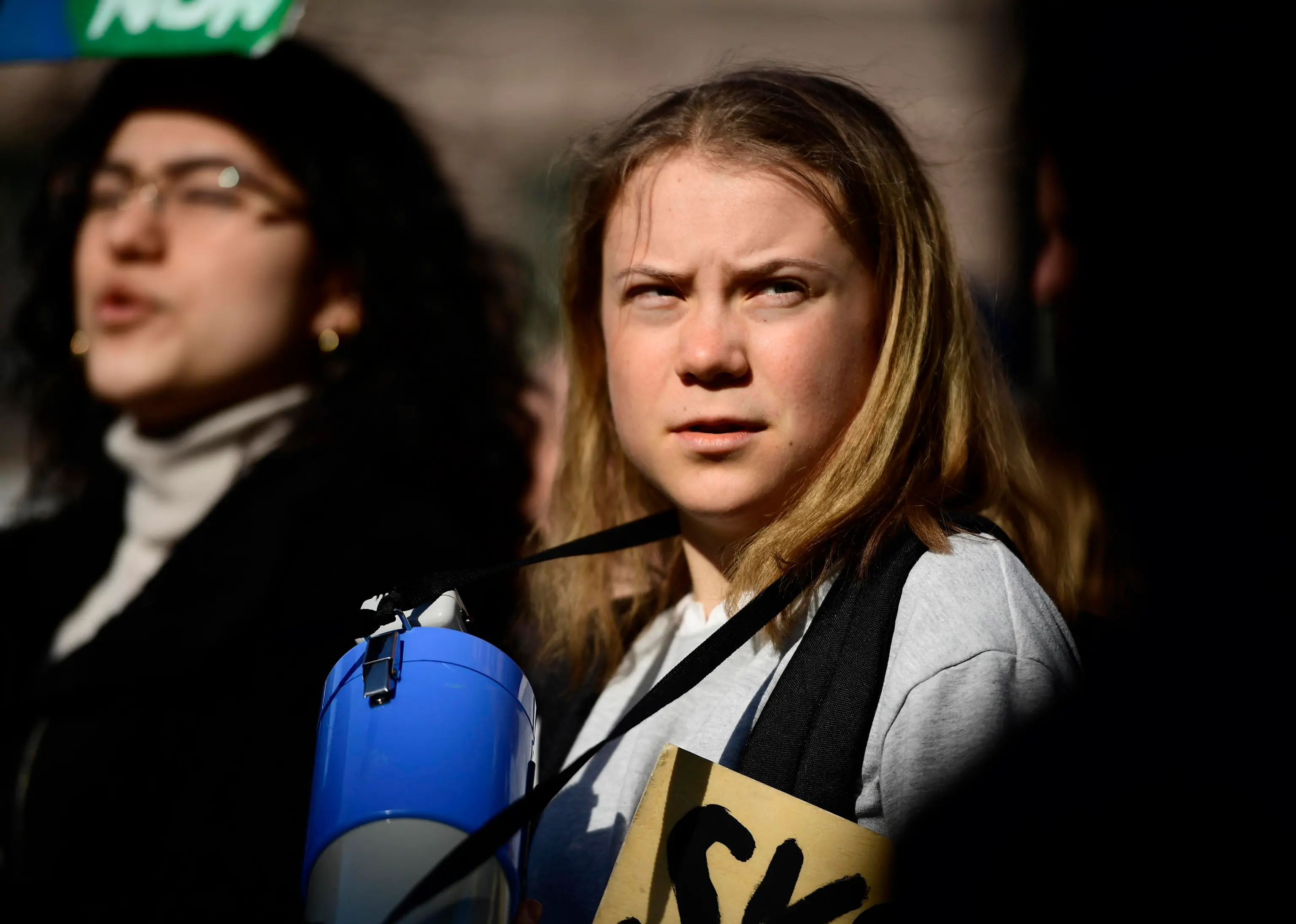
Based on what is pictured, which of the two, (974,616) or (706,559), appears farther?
(706,559)

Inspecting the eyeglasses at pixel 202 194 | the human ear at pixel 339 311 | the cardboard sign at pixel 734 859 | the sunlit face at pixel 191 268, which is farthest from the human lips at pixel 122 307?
the cardboard sign at pixel 734 859

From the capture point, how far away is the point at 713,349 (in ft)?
3.90

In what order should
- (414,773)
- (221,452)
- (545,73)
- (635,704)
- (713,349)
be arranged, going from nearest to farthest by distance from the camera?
(414,773), (713,349), (635,704), (221,452), (545,73)

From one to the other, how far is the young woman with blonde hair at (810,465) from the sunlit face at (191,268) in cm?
81

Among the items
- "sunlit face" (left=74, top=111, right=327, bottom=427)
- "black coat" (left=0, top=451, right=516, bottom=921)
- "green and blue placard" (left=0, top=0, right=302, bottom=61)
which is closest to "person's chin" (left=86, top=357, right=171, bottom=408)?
"sunlit face" (left=74, top=111, right=327, bottom=427)

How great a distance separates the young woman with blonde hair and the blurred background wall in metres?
0.78

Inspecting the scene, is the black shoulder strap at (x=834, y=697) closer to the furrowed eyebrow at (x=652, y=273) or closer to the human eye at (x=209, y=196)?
the furrowed eyebrow at (x=652, y=273)

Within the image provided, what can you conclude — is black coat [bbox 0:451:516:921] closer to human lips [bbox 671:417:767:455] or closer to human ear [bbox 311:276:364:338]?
human ear [bbox 311:276:364:338]

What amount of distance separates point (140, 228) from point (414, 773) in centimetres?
135

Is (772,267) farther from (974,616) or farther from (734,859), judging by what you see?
(734,859)

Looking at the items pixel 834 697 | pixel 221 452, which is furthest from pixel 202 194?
pixel 834 697

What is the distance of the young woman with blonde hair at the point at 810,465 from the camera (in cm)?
106

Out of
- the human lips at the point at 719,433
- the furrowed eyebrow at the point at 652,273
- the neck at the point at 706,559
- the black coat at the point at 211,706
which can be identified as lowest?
the black coat at the point at 211,706

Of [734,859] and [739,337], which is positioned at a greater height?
[739,337]
